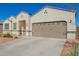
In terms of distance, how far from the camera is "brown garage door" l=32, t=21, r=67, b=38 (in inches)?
583

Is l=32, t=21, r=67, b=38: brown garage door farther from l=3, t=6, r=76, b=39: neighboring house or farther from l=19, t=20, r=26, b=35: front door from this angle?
l=19, t=20, r=26, b=35: front door

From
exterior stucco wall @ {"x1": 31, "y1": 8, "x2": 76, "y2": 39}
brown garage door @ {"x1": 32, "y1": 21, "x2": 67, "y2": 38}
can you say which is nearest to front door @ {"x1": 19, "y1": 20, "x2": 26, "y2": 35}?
brown garage door @ {"x1": 32, "y1": 21, "x2": 67, "y2": 38}

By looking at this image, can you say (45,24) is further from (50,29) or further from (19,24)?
(19,24)

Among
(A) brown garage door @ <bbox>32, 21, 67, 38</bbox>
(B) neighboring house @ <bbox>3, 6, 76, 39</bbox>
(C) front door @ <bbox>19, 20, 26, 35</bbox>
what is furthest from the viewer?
(C) front door @ <bbox>19, 20, 26, 35</bbox>

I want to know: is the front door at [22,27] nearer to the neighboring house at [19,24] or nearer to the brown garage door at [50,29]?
the neighboring house at [19,24]

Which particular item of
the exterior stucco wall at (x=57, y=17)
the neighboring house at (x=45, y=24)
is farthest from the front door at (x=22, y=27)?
the exterior stucco wall at (x=57, y=17)

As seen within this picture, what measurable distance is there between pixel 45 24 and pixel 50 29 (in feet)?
3.02

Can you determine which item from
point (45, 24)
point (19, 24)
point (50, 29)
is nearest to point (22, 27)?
point (19, 24)

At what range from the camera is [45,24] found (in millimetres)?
15992

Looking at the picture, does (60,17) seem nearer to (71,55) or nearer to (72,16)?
(72,16)

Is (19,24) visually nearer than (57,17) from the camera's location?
No

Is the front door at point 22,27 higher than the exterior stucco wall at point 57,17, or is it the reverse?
the exterior stucco wall at point 57,17

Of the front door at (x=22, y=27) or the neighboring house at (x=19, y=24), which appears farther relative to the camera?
the front door at (x=22, y=27)

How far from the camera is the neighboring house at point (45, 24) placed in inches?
574
